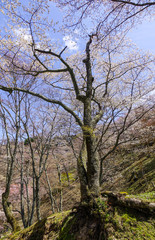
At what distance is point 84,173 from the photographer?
278 centimetres

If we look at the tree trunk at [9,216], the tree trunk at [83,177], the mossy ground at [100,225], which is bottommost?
the tree trunk at [9,216]

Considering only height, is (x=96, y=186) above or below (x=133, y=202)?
above

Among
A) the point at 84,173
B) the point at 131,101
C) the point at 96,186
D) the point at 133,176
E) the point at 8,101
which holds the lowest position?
the point at 133,176

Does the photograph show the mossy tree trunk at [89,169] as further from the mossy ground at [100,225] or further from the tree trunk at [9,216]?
the tree trunk at [9,216]

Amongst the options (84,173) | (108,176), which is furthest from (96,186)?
(108,176)

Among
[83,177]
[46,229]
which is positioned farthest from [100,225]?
[46,229]

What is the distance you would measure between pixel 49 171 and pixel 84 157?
1315 centimetres

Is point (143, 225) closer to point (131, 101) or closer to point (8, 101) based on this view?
point (131, 101)

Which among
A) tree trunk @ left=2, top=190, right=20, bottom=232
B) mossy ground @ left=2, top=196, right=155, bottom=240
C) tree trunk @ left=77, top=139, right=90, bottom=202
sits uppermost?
tree trunk @ left=77, top=139, right=90, bottom=202

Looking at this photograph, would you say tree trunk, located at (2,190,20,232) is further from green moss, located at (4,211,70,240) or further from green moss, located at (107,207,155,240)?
green moss, located at (107,207,155,240)

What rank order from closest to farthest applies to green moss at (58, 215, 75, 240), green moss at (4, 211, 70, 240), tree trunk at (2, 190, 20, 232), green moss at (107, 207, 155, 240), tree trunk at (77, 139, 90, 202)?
green moss at (107, 207, 155, 240), green moss at (58, 215, 75, 240), tree trunk at (77, 139, 90, 202), green moss at (4, 211, 70, 240), tree trunk at (2, 190, 20, 232)

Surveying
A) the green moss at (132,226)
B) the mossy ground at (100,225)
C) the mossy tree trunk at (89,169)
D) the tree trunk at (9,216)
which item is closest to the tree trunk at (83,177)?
the mossy tree trunk at (89,169)

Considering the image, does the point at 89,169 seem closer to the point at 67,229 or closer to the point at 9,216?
the point at 67,229

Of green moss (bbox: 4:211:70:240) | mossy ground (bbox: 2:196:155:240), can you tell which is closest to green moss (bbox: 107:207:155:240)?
mossy ground (bbox: 2:196:155:240)
